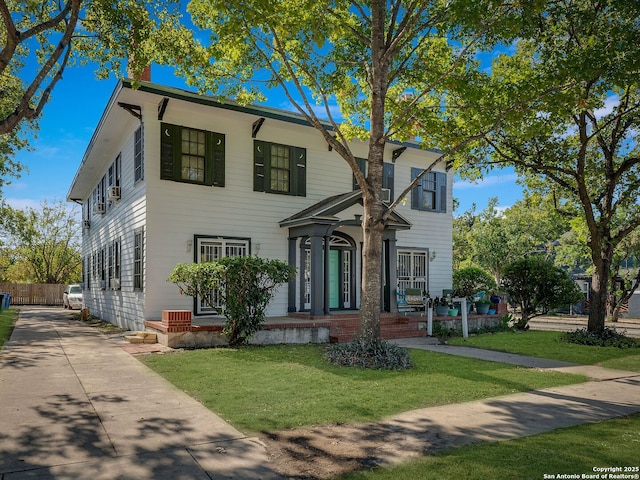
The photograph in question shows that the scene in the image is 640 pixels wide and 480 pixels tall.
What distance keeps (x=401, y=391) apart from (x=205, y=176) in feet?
27.9

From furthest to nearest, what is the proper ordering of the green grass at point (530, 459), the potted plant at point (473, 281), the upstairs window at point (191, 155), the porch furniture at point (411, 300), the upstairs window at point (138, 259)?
the potted plant at point (473, 281)
the porch furniture at point (411, 300)
the upstairs window at point (138, 259)
the upstairs window at point (191, 155)
the green grass at point (530, 459)

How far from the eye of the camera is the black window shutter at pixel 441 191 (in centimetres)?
1812

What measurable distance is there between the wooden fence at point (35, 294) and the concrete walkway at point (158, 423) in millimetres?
28270

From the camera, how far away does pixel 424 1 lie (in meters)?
8.93

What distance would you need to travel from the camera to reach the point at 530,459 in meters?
4.19

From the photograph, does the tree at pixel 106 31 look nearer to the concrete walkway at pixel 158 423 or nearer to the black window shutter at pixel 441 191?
the concrete walkway at pixel 158 423

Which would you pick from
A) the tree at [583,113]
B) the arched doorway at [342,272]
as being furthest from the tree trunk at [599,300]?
the arched doorway at [342,272]

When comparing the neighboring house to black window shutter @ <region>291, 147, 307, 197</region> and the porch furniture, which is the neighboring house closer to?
black window shutter @ <region>291, 147, 307, 197</region>

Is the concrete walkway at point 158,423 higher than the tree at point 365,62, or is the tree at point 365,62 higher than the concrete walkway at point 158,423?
the tree at point 365,62

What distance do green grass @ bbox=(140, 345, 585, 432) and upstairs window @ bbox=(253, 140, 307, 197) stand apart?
578cm

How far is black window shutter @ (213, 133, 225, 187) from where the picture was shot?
13.1 metres

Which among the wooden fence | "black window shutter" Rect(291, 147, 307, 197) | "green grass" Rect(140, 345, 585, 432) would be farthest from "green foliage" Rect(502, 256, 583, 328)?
the wooden fence

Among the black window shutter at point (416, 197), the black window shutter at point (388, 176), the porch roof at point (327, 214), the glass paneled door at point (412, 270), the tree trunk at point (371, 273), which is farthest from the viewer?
the black window shutter at point (416, 197)

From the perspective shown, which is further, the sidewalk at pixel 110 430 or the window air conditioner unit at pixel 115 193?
the window air conditioner unit at pixel 115 193
